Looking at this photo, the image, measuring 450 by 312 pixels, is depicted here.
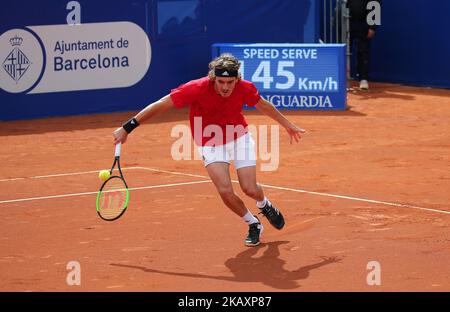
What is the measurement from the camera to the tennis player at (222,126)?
10.2 meters

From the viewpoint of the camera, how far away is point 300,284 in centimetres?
905

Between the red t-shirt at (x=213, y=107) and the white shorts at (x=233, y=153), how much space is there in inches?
2.0

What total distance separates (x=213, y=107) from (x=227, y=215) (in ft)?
6.42

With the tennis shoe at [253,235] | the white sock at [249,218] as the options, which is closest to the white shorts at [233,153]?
the white sock at [249,218]

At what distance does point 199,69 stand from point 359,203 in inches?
386

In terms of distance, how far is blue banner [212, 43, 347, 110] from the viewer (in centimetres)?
2030

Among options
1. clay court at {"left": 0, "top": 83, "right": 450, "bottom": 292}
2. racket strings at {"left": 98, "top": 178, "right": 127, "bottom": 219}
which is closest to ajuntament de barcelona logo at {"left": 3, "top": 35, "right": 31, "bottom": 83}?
clay court at {"left": 0, "top": 83, "right": 450, "bottom": 292}

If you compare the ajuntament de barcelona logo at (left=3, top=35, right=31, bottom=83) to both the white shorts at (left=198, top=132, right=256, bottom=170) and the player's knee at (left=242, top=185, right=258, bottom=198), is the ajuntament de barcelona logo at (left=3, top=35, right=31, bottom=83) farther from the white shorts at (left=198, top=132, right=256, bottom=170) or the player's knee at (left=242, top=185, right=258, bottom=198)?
the player's knee at (left=242, top=185, right=258, bottom=198)

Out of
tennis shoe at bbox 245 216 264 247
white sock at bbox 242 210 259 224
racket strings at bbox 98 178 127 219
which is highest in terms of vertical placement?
racket strings at bbox 98 178 127 219

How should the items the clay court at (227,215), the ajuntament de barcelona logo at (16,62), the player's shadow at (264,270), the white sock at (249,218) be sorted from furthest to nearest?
1. the ajuntament de barcelona logo at (16,62)
2. the white sock at (249,218)
3. the clay court at (227,215)
4. the player's shadow at (264,270)

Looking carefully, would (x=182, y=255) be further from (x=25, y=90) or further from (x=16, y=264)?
(x=25, y=90)

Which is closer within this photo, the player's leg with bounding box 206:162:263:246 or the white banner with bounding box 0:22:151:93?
the player's leg with bounding box 206:162:263:246

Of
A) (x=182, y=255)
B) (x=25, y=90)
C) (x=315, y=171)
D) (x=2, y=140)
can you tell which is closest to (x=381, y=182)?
(x=315, y=171)

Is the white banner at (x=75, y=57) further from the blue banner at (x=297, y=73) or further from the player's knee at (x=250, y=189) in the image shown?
the player's knee at (x=250, y=189)
